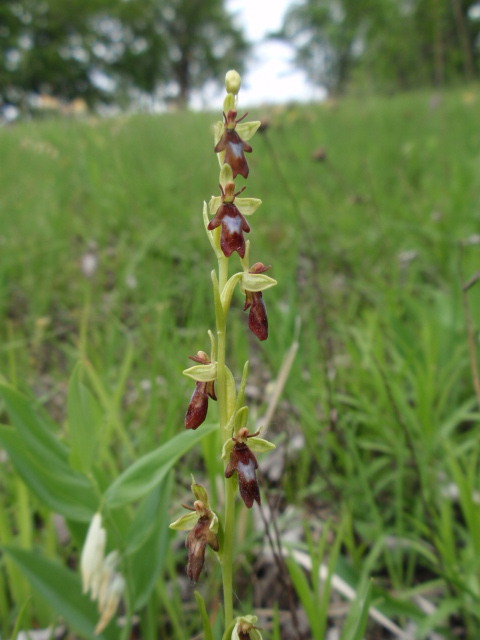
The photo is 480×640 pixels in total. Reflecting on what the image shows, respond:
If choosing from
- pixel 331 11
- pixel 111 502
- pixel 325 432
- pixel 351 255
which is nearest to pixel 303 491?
pixel 325 432

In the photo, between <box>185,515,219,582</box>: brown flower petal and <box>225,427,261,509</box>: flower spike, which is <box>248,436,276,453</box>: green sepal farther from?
<box>185,515,219,582</box>: brown flower petal

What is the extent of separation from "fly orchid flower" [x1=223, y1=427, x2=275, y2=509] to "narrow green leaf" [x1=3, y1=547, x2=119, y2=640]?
24.0 inches

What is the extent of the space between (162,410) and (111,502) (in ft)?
3.04

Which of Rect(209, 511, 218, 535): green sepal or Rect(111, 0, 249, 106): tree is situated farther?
A: Rect(111, 0, 249, 106): tree

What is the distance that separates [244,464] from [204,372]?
16 centimetres

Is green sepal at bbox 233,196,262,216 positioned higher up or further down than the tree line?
further down

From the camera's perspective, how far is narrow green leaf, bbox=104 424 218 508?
1.11 metres

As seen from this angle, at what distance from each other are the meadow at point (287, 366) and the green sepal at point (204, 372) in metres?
0.43

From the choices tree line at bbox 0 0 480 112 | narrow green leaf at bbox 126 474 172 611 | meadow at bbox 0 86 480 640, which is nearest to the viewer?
narrow green leaf at bbox 126 474 172 611

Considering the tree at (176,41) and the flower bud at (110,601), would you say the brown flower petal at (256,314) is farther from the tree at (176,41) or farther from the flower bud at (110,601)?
the tree at (176,41)

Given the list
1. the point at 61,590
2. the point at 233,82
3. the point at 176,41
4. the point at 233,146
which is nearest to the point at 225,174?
the point at 233,146

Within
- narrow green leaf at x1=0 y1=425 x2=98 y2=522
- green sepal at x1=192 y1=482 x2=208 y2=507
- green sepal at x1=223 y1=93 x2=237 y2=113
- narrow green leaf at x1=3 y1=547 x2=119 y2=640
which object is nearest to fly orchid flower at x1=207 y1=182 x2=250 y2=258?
green sepal at x1=223 y1=93 x2=237 y2=113

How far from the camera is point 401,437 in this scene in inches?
72.4

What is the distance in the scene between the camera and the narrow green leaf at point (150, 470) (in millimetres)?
1114
